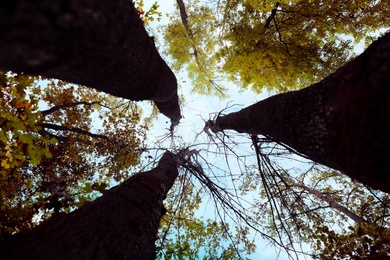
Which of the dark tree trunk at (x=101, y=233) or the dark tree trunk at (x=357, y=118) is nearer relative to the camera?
the dark tree trunk at (x=357, y=118)

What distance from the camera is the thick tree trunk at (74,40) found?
83cm

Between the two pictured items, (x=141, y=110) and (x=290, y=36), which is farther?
(x=141, y=110)

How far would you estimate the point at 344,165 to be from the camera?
4.44ft

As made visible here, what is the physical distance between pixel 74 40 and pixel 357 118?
1.35m

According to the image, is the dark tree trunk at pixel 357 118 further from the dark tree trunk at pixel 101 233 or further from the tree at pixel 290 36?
the tree at pixel 290 36

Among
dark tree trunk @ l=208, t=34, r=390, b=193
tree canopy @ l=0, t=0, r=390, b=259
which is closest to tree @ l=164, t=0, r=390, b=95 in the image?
tree canopy @ l=0, t=0, r=390, b=259

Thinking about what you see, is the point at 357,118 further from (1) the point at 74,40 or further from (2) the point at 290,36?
(2) the point at 290,36

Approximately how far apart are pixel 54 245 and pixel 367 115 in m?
1.65

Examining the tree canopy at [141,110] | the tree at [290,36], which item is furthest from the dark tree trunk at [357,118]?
the tree at [290,36]

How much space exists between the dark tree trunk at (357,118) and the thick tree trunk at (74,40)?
1.24m

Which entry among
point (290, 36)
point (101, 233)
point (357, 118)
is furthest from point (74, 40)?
point (290, 36)

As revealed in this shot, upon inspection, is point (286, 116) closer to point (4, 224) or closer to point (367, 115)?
point (367, 115)

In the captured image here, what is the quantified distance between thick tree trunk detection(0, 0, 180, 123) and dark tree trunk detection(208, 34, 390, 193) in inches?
48.7

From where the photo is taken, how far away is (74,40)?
3.27ft
